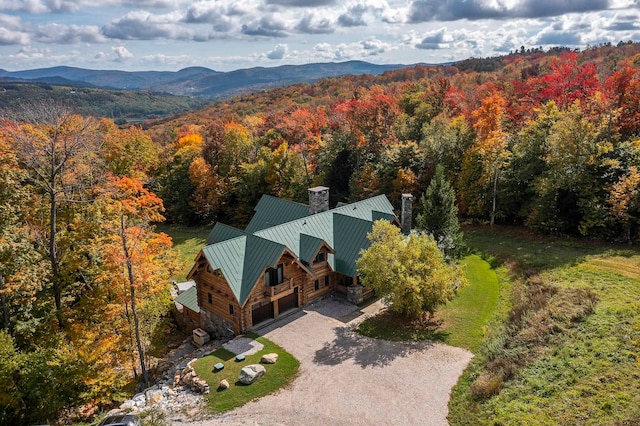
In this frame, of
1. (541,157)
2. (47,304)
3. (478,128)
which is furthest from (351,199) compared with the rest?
(47,304)

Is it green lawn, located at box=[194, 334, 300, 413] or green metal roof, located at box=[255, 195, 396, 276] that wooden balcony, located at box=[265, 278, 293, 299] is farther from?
green lawn, located at box=[194, 334, 300, 413]

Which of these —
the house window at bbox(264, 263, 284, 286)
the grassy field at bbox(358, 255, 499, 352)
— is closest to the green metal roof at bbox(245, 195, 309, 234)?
the house window at bbox(264, 263, 284, 286)

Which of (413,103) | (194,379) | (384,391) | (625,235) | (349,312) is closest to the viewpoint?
(384,391)

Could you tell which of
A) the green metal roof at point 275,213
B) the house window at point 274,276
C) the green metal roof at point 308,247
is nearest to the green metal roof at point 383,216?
the green metal roof at point 275,213

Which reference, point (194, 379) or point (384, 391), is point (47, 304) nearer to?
point (194, 379)

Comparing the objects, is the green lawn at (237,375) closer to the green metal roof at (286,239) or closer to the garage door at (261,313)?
the garage door at (261,313)
